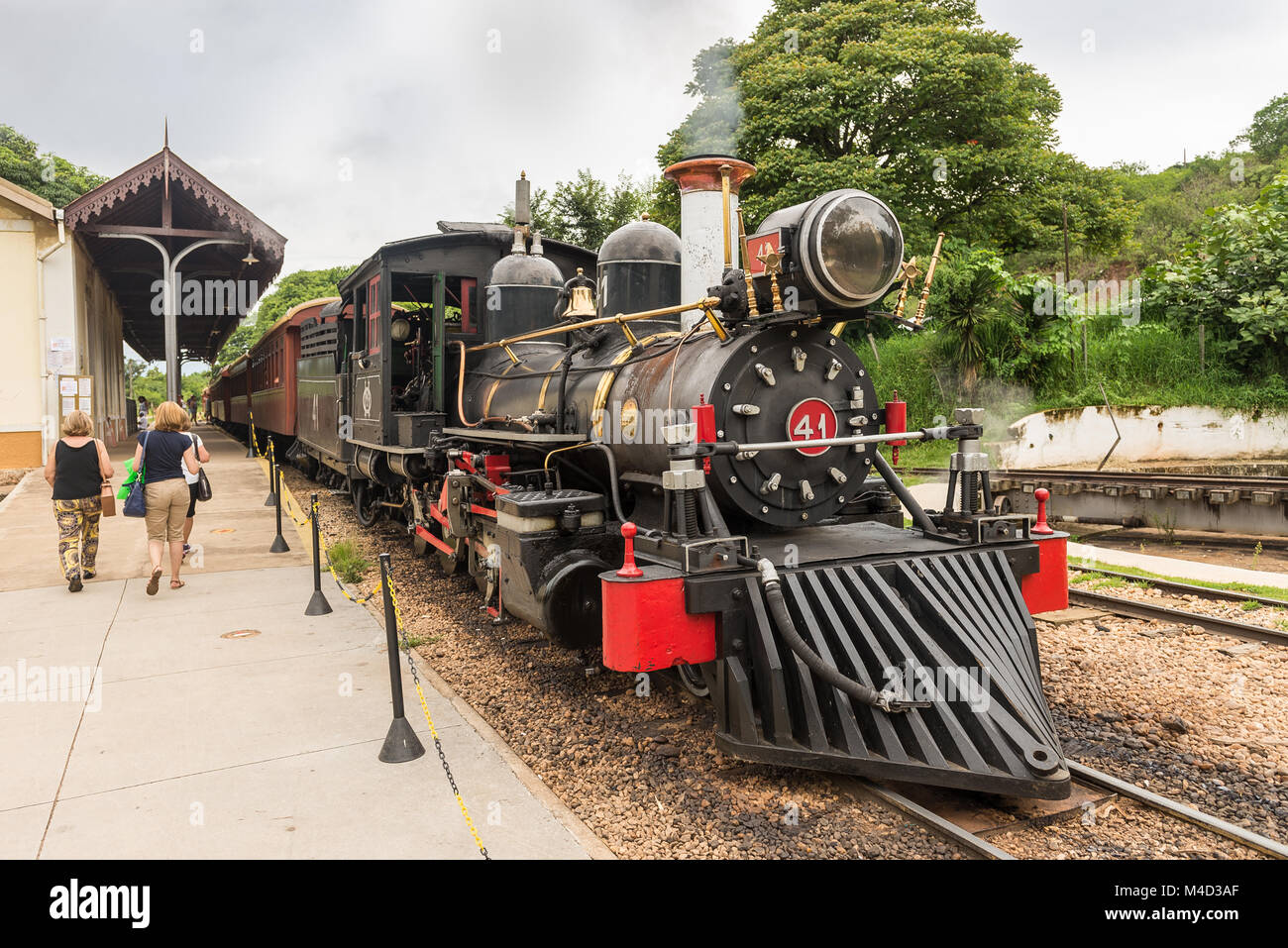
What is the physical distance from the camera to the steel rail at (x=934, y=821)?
2973 millimetres

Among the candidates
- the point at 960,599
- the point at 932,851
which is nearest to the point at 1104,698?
the point at 960,599

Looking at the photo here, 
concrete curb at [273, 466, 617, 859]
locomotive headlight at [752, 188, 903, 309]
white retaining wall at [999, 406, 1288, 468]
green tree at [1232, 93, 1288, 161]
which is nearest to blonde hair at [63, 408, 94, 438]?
concrete curb at [273, 466, 617, 859]

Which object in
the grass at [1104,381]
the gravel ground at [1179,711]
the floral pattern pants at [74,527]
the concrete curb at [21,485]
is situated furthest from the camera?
the grass at [1104,381]

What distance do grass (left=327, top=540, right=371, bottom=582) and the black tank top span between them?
2021 mm

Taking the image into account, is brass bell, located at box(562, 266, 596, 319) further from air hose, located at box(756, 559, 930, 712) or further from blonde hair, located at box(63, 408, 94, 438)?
blonde hair, located at box(63, 408, 94, 438)

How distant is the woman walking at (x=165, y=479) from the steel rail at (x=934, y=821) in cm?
589

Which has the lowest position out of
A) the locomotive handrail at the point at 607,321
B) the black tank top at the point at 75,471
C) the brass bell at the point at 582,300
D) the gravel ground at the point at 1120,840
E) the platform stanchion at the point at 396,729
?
the gravel ground at the point at 1120,840

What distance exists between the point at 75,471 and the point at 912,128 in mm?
17993

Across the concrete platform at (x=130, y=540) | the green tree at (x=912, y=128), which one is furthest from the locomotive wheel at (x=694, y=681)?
the green tree at (x=912, y=128)

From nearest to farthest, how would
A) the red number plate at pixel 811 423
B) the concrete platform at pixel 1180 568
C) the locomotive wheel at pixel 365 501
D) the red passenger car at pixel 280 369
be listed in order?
the red number plate at pixel 811 423
the concrete platform at pixel 1180 568
the locomotive wheel at pixel 365 501
the red passenger car at pixel 280 369

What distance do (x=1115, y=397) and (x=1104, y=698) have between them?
490 inches

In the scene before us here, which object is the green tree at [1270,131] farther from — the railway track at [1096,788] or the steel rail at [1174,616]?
the railway track at [1096,788]

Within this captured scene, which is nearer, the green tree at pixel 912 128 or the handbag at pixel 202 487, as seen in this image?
the handbag at pixel 202 487

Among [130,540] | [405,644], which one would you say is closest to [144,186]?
[130,540]
